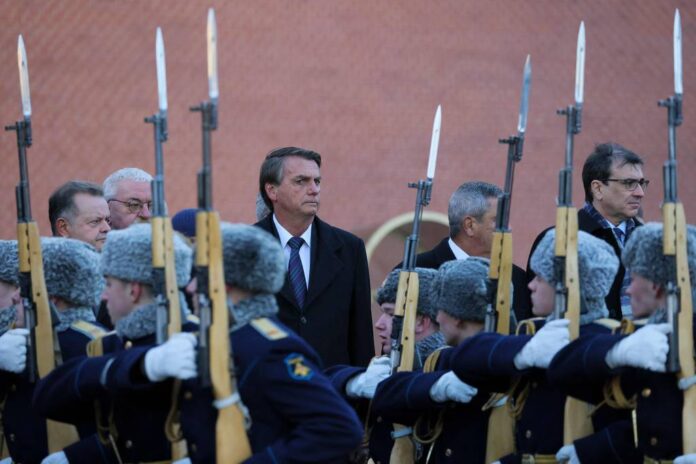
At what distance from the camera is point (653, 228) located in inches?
193

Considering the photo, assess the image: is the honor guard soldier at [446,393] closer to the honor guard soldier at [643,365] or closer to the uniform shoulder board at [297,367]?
the honor guard soldier at [643,365]

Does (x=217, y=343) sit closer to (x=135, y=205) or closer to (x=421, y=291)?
(x=421, y=291)

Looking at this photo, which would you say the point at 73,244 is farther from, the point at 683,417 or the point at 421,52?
the point at 421,52

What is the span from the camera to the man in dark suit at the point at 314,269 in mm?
6715

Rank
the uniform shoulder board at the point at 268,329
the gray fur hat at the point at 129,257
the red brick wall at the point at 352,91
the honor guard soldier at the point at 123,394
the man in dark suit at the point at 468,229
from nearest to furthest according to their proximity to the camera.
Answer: the uniform shoulder board at the point at 268,329, the honor guard soldier at the point at 123,394, the gray fur hat at the point at 129,257, the man in dark suit at the point at 468,229, the red brick wall at the point at 352,91

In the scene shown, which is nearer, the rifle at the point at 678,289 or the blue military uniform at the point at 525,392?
the rifle at the point at 678,289

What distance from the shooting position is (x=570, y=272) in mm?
5152

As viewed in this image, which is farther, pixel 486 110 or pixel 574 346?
pixel 486 110

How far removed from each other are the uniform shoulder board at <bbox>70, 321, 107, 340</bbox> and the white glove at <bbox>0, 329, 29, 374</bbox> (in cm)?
18

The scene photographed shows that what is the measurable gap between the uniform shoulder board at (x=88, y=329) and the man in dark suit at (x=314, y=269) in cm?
143

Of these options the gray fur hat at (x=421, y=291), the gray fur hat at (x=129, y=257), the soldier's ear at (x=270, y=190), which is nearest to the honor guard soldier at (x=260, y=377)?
the gray fur hat at (x=129, y=257)

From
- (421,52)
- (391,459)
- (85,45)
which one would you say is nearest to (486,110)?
(421,52)

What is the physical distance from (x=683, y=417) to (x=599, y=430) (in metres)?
0.52

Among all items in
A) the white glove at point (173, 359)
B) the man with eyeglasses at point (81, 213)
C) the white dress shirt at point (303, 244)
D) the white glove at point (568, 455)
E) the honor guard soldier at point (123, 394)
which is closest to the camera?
the white glove at point (173, 359)
